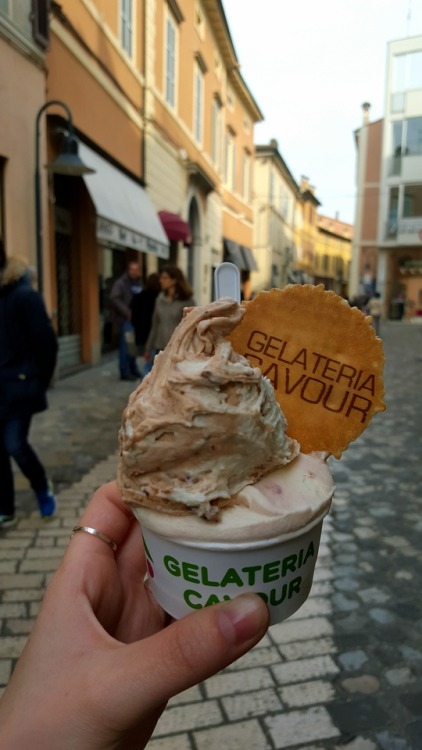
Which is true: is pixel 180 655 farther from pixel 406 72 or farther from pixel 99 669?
pixel 406 72

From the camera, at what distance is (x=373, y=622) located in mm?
2691

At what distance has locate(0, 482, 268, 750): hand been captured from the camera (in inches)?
40.8

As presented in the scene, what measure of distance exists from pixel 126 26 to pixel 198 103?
6741 millimetres

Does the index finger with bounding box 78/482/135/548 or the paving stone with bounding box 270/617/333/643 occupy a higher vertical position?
the index finger with bounding box 78/482/135/548

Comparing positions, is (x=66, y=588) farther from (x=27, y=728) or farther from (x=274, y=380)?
(x=274, y=380)

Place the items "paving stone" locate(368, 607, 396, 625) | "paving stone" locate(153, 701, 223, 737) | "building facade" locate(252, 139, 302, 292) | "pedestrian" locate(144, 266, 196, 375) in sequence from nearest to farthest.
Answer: "paving stone" locate(153, 701, 223, 737), "paving stone" locate(368, 607, 396, 625), "pedestrian" locate(144, 266, 196, 375), "building facade" locate(252, 139, 302, 292)

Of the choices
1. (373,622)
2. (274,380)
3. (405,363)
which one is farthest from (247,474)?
(405,363)

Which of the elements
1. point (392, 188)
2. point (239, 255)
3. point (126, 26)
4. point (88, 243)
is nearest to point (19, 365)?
point (88, 243)

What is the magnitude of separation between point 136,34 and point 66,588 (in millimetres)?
13181

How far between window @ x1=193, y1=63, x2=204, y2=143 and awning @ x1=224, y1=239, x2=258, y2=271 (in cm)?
576

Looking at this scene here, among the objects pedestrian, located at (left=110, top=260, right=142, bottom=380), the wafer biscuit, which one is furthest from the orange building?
the wafer biscuit

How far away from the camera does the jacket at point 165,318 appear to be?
19.5 feet

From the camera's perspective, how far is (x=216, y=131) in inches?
801

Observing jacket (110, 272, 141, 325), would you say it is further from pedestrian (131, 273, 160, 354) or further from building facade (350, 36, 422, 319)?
building facade (350, 36, 422, 319)
